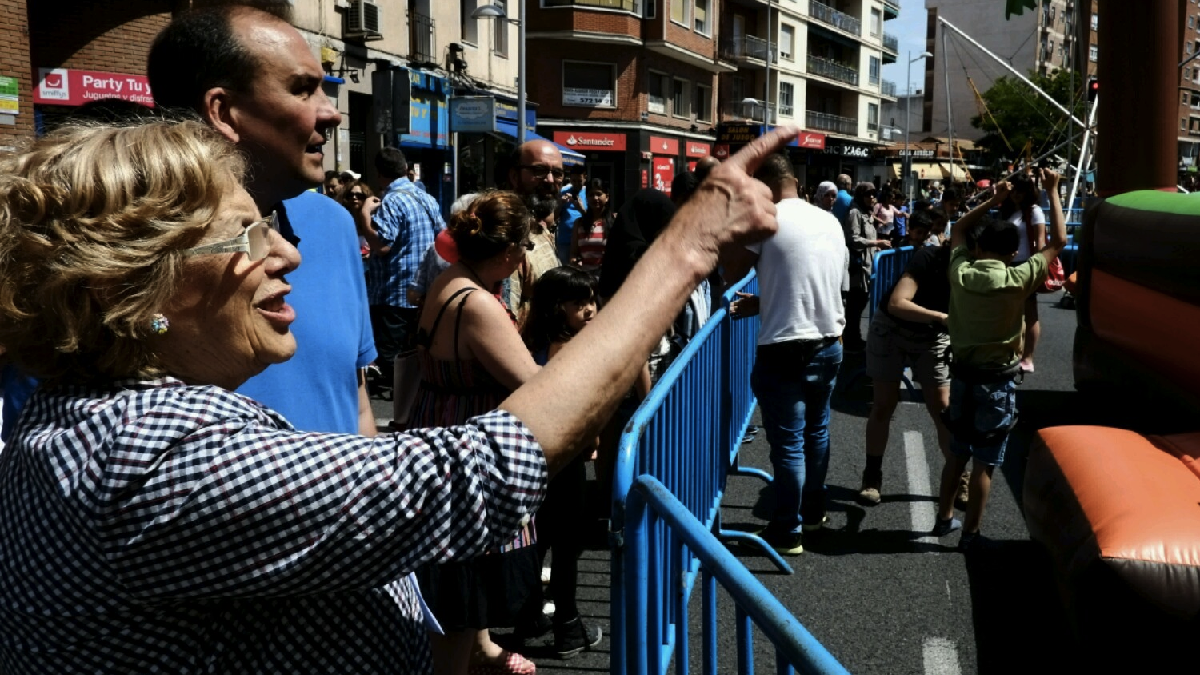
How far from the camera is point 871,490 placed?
589cm

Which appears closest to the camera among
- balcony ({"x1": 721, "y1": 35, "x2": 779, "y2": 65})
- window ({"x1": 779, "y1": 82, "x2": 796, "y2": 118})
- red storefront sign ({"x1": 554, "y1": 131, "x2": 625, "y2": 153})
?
red storefront sign ({"x1": 554, "y1": 131, "x2": 625, "y2": 153})

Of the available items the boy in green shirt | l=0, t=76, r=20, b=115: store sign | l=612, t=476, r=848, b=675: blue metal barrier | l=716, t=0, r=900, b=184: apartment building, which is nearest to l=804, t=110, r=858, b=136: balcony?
l=716, t=0, r=900, b=184: apartment building

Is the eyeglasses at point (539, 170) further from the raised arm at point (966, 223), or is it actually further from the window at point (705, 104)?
the window at point (705, 104)

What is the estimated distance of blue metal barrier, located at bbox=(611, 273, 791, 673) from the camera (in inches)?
100

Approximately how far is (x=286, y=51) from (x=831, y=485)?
4.85 metres

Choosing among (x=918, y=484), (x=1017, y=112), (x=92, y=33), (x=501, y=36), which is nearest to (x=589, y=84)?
(x=501, y=36)

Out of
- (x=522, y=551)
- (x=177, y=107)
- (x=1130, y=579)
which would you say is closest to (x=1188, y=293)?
(x=1130, y=579)

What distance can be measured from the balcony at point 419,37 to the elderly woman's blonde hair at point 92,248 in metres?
21.3

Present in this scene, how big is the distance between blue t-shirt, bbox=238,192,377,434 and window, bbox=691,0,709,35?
40.3 metres

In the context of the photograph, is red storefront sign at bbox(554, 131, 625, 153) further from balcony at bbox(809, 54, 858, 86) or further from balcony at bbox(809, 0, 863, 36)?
balcony at bbox(809, 0, 863, 36)

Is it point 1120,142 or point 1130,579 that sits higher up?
point 1120,142

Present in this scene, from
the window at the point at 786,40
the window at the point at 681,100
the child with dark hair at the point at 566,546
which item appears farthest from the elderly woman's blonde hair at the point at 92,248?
the window at the point at 786,40

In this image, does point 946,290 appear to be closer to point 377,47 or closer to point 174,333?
point 174,333

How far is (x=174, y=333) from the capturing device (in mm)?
1283
